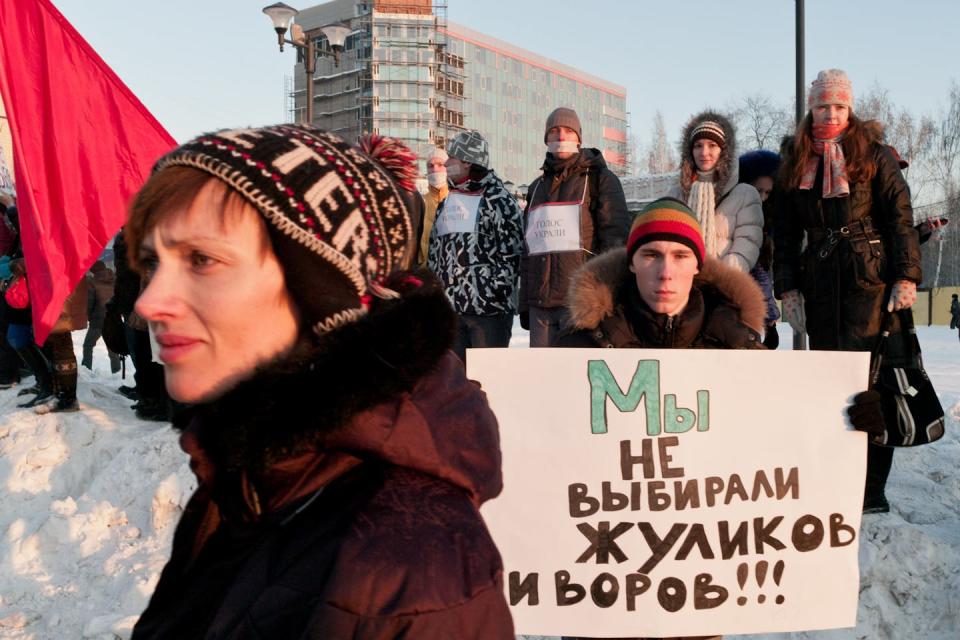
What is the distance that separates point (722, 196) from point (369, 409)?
4514mm

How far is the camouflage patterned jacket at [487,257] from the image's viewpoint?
603cm

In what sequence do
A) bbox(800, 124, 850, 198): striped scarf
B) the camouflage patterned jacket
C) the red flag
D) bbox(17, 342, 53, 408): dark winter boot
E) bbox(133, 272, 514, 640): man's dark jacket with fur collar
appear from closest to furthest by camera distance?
1. bbox(133, 272, 514, 640): man's dark jacket with fur collar
2. bbox(800, 124, 850, 198): striped scarf
3. the red flag
4. the camouflage patterned jacket
5. bbox(17, 342, 53, 408): dark winter boot

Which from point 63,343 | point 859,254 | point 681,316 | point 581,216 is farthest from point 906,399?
point 63,343

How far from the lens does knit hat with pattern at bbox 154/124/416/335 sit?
1212 millimetres

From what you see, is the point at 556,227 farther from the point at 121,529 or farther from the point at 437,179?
the point at 121,529

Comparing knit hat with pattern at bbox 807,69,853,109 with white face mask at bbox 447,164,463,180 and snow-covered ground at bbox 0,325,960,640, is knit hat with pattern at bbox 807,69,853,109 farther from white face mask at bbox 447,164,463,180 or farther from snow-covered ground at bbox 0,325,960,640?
white face mask at bbox 447,164,463,180

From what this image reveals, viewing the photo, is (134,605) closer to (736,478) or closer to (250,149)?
(736,478)

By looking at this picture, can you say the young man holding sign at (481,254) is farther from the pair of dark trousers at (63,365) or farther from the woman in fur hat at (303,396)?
A: the woman in fur hat at (303,396)

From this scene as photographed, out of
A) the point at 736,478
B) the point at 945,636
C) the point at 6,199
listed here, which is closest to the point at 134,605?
the point at 736,478

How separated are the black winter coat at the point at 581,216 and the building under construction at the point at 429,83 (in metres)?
72.3

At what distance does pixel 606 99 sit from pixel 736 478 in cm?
11523

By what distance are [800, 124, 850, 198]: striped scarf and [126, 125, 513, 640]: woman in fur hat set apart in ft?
13.0

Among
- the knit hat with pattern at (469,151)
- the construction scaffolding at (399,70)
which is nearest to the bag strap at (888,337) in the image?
the knit hat with pattern at (469,151)

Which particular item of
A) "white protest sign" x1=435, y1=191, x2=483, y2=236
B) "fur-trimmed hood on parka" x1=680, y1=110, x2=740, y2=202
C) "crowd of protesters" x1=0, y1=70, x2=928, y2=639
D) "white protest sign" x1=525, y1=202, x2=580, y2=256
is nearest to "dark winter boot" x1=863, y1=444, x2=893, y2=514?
"fur-trimmed hood on parka" x1=680, y1=110, x2=740, y2=202
